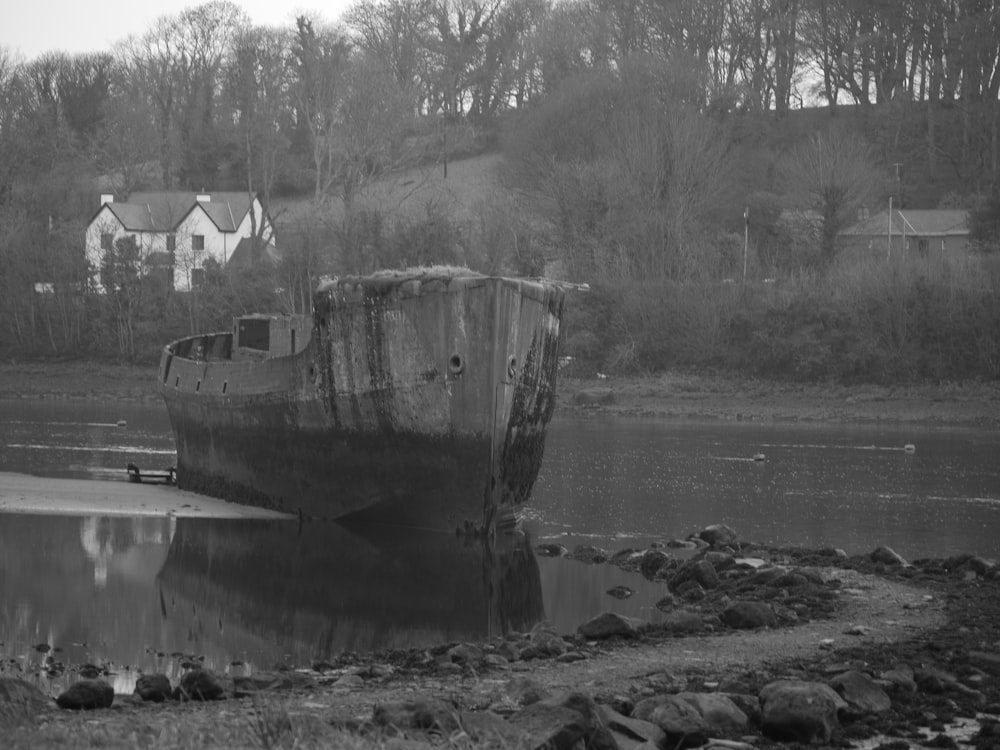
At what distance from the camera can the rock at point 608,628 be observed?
1333cm

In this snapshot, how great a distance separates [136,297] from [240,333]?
32.7m

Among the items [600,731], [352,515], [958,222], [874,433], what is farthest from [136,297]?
[600,731]

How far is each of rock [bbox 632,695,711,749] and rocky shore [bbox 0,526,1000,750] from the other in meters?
0.01

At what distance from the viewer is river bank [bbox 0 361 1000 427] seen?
47500 millimetres

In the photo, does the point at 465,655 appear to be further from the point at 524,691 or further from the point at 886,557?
the point at 886,557

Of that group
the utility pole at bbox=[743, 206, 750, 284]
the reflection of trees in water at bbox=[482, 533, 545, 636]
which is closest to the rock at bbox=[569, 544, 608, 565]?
the reflection of trees in water at bbox=[482, 533, 545, 636]

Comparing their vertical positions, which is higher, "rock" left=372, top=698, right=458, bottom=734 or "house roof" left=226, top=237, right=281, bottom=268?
"house roof" left=226, top=237, right=281, bottom=268

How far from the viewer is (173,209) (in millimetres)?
73250

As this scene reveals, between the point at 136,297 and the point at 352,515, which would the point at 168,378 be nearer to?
the point at 352,515

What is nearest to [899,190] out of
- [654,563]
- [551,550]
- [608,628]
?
[551,550]

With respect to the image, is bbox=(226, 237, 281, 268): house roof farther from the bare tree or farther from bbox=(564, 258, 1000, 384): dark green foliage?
the bare tree

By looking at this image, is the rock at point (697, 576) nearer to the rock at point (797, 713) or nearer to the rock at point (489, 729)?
the rock at point (797, 713)

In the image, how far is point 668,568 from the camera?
18.0 meters

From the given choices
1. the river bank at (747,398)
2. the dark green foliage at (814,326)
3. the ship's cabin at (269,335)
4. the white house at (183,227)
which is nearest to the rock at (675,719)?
the ship's cabin at (269,335)
